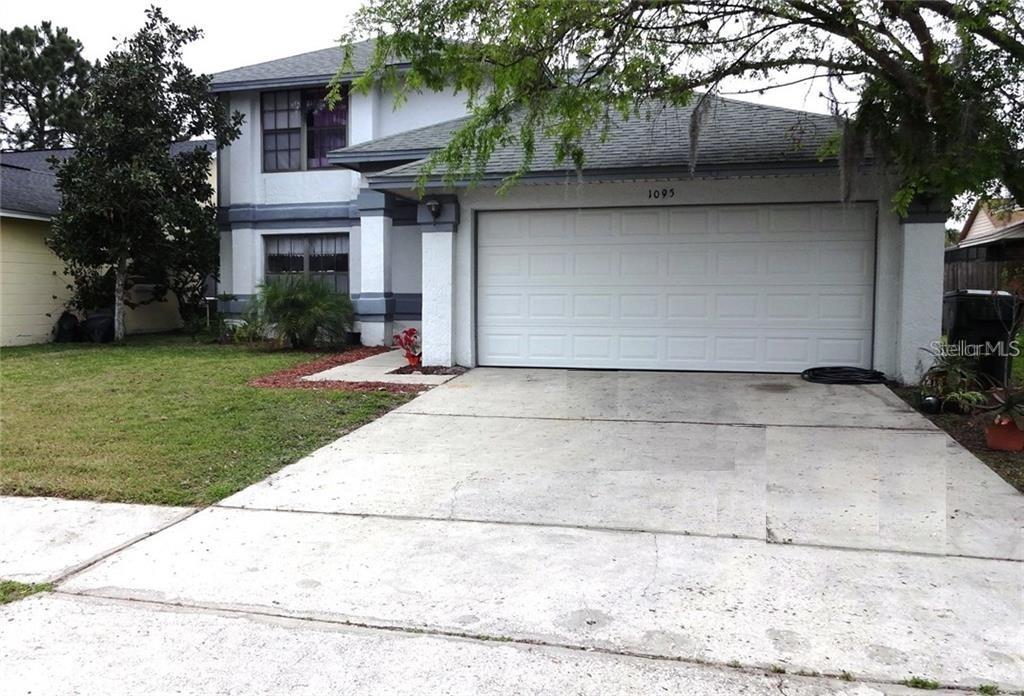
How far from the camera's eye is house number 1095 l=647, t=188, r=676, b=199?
11.3 m

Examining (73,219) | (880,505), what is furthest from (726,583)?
(73,219)

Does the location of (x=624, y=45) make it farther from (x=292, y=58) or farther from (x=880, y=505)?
(x=292, y=58)

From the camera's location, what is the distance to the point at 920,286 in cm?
1038

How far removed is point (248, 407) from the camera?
9.22 meters

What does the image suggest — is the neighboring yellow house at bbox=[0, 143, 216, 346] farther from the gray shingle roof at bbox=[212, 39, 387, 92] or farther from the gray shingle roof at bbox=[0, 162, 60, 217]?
the gray shingle roof at bbox=[212, 39, 387, 92]

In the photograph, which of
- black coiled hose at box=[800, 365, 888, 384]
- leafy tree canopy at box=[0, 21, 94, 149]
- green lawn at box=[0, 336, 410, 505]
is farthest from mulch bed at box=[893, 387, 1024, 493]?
leafy tree canopy at box=[0, 21, 94, 149]

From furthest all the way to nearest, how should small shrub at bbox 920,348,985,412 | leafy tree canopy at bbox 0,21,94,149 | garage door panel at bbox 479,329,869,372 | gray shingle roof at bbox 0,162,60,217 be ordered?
leafy tree canopy at bbox 0,21,94,149, gray shingle roof at bbox 0,162,60,217, garage door panel at bbox 479,329,869,372, small shrub at bbox 920,348,985,412

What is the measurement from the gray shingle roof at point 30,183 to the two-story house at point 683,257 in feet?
28.9

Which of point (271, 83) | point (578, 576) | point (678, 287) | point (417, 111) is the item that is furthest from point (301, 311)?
point (578, 576)

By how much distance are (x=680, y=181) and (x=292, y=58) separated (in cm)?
1110

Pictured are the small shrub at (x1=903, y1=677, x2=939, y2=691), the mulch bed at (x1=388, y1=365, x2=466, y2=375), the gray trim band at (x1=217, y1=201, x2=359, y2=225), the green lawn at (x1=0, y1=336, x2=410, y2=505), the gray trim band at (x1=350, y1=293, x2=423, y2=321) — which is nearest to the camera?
the small shrub at (x1=903, y1=677, x2=939, y2=691)

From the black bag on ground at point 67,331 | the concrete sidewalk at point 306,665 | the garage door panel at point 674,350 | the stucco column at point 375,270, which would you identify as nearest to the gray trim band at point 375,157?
the stucco column at point 375,270

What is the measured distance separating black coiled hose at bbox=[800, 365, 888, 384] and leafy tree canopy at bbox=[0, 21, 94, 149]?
35.1 m

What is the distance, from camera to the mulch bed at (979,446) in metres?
6.42
